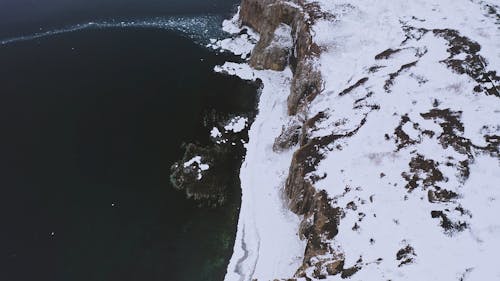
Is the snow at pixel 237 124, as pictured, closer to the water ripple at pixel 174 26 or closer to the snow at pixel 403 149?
the snow at pixel 403 149

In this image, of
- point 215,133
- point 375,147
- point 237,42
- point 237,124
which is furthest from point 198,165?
point 237,42

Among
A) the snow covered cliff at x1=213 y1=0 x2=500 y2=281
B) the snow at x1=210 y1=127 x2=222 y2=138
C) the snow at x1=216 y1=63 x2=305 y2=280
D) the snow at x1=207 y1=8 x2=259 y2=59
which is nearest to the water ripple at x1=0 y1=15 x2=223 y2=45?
the snow at x1=207 y1=8 x2=259 y2=59

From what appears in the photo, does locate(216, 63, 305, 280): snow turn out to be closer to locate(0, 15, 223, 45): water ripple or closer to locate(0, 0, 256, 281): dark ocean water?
locate(0, 0, 256, 281): dark ocean water

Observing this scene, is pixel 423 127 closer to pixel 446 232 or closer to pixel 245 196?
pixel 446 232

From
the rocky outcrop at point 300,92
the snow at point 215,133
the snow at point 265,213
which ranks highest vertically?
the rocky outcrop at point 300,92

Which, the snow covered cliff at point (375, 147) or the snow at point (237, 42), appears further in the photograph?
the snow at point (237, 42)

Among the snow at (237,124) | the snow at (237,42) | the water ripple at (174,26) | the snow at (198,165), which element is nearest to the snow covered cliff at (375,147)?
the snow at (237,124)

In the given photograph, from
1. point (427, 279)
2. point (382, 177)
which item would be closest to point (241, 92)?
point (382, 177)
